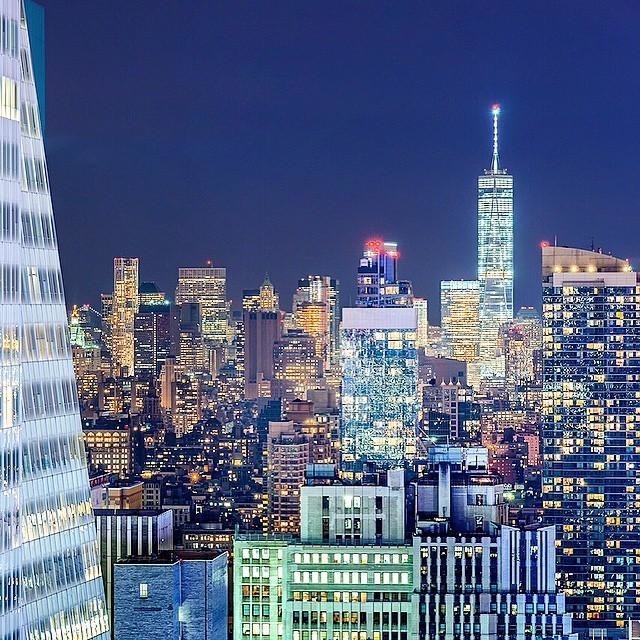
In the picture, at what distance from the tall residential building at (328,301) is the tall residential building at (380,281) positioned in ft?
2.33

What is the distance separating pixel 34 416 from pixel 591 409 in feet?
77.5

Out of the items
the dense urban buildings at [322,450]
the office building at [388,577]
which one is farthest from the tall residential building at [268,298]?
the office building at [388,577]

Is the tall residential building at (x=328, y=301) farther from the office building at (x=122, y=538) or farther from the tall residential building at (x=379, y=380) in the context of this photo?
the office building at (x=122, y=538)

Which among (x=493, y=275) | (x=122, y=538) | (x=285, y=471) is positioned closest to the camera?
(x=122, y=538)

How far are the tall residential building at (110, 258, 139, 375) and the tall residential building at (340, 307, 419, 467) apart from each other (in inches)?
210

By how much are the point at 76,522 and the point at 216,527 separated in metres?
15.7

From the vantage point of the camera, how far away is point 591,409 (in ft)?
109

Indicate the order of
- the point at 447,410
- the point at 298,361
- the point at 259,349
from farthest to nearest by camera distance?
1. the point at 259,349
2. the point at 298,361
3. the point at 447,410

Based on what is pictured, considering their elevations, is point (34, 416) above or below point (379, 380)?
below

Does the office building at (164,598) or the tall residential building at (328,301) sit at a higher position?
the tall residential building at (328,301)

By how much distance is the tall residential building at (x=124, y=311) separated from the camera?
101 feet

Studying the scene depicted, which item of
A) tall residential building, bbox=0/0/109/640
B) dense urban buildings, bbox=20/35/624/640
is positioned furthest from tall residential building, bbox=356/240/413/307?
tall residential building, bbox=0/0/109/640

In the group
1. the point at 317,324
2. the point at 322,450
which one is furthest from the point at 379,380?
the point at 322,450

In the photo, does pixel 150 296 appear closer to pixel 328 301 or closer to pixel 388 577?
pixel 328 301
